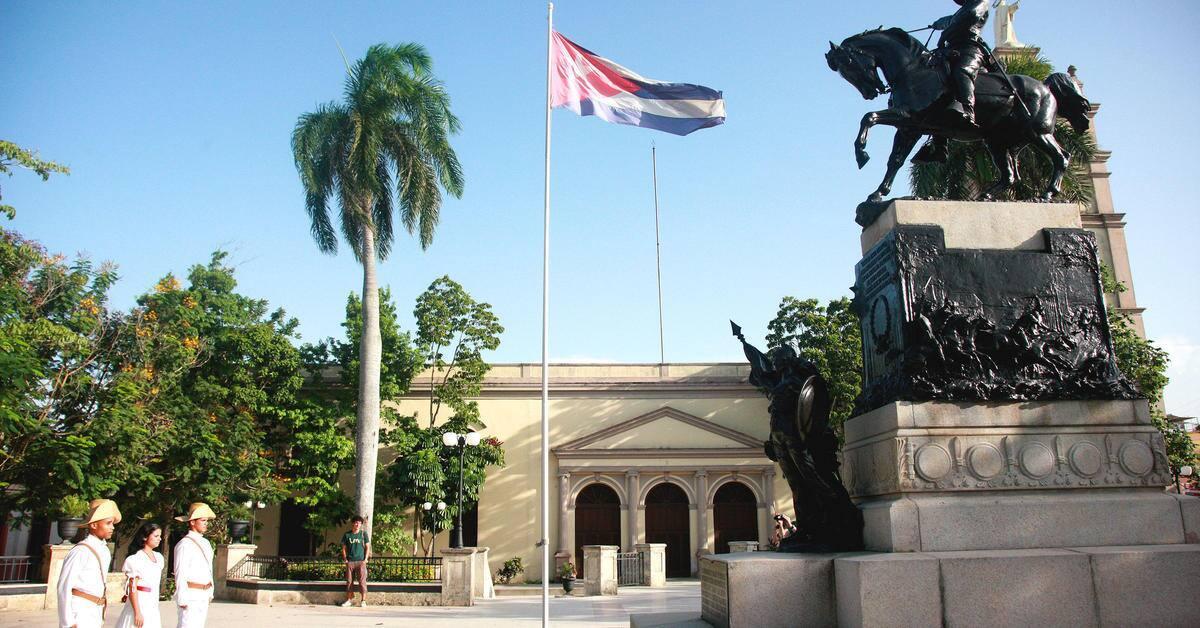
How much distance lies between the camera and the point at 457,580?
1730 centimetres

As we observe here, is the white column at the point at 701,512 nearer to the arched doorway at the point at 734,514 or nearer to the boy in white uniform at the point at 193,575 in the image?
the arched doorway at the point at 734,514

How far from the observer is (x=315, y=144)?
23359 mm

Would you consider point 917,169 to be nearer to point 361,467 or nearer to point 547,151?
point 547,151

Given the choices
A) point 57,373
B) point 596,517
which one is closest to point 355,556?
point 57,373

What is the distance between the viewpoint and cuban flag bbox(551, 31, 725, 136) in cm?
1337

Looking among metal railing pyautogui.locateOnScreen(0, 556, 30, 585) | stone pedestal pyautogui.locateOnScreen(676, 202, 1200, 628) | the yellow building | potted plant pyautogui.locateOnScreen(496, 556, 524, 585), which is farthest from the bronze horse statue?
potted plant pyautogui.locateOnScreen(496, 556, 524, 585)

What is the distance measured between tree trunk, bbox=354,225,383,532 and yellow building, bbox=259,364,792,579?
9119mm

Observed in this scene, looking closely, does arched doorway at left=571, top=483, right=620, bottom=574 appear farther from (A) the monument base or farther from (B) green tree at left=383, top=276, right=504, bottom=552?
(A) the monument base

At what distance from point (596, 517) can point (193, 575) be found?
1062 inches

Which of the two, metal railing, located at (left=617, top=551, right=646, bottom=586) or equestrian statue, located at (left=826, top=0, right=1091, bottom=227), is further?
metal railing, located at (left=617, top=551, right=646, bottom=586)

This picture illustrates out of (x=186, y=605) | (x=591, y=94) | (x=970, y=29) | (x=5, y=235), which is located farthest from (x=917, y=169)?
(x=5, y=235)

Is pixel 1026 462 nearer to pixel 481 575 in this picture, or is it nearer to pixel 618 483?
pixel 481 575

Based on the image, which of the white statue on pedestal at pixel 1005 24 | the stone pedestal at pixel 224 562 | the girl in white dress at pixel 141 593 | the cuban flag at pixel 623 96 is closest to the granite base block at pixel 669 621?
the girl in white dress at pixel 141 593

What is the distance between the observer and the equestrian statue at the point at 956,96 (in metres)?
7.59
